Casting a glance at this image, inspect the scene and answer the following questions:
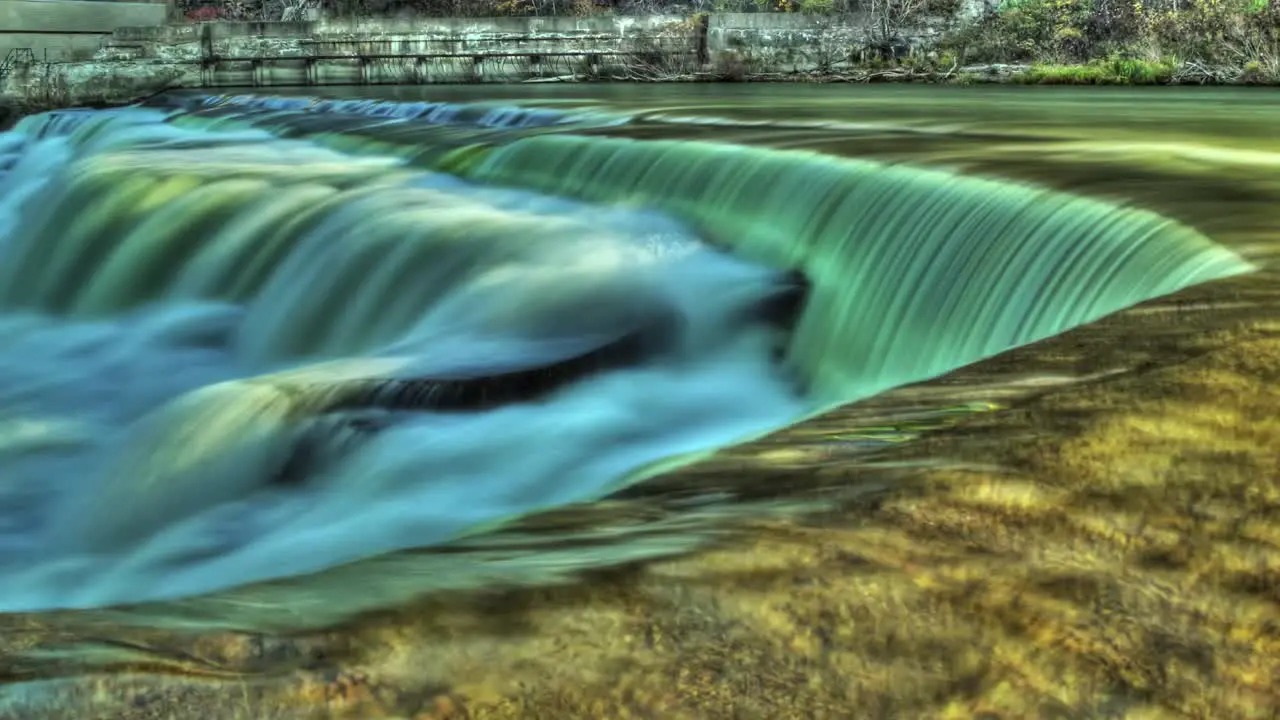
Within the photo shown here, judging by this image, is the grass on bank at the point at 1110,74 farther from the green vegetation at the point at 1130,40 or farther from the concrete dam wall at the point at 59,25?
the concrete dam wall at the point at 59,25

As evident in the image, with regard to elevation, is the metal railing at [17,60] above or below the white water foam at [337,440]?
above

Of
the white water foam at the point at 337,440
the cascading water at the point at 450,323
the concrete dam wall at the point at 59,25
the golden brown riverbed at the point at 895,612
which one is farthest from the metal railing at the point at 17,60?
the golden brown riverbed at the point at 895,612

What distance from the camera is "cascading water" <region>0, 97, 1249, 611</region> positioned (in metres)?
3.53

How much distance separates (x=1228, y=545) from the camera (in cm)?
139

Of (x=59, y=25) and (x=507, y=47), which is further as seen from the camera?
(x=507, y=47)

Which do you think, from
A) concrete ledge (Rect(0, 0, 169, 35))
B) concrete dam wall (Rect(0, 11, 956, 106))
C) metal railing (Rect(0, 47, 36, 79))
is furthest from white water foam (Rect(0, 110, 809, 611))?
concrete ledge (Rect(0, 0, 169, 35))

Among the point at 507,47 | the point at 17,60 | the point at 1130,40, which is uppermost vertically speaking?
the point at 17,60

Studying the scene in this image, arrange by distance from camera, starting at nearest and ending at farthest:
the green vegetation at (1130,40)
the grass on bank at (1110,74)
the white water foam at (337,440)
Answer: the white water foam at (337,440) → the grass on bank at (1110,74) → the green vegetation at (1130,40)

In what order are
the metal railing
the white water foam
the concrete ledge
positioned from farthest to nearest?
the concrete ledge, the metal railing, the white water foam

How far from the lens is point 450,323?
4.81 meters

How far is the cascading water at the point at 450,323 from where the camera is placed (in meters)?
3.53

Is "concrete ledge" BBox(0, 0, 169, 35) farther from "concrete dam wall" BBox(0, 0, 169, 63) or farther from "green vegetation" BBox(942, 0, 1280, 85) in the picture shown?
"green vegetation" BBox(942, 0, 1280, 85)

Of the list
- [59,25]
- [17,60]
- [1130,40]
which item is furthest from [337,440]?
[59,25]

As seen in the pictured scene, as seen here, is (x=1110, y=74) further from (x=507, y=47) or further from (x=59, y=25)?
(x=59, y=25)
